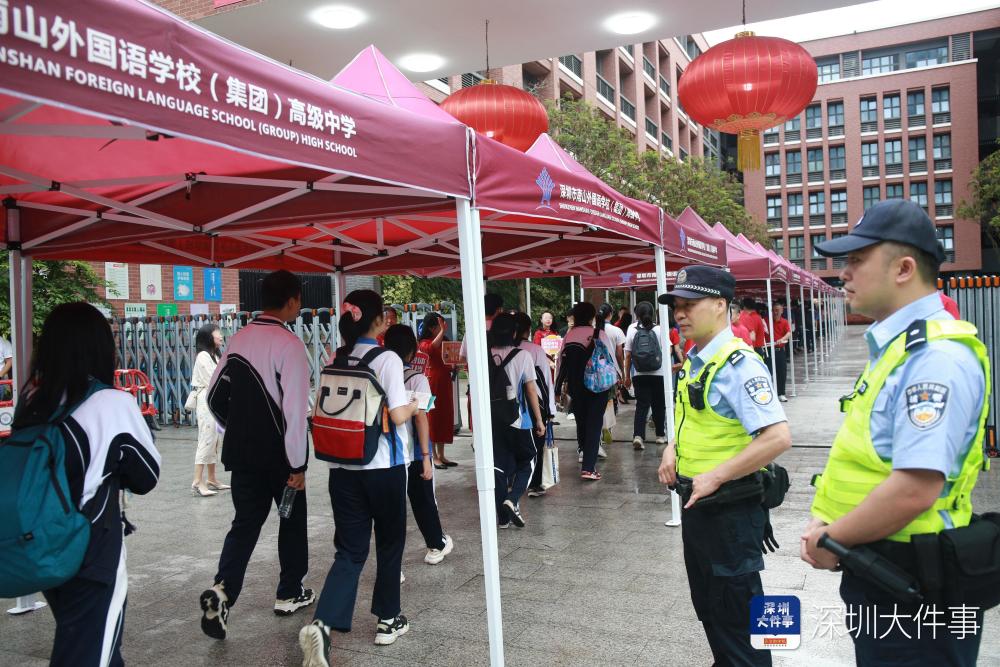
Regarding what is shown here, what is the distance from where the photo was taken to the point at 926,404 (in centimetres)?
179

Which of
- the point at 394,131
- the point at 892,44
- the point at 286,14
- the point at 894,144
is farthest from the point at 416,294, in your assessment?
the point at 892,44

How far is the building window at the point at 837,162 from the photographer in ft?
192

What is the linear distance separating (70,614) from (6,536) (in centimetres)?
39

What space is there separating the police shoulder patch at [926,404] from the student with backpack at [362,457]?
2580 mm

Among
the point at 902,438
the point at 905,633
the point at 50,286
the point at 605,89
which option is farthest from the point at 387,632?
the point at 605,89

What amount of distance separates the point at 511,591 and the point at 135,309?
43.9 ft

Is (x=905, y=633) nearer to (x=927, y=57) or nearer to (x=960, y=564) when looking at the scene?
(x=960, y=564)

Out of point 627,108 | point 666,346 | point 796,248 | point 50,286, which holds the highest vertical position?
point 627,108

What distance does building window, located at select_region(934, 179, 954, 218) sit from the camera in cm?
5494

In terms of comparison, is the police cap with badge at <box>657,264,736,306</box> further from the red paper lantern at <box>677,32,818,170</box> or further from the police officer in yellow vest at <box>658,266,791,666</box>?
the red paper lantern at <box>677,32,818,170</box>

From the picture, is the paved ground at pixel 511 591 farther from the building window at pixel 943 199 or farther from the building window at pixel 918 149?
the building window at pixel 918 149

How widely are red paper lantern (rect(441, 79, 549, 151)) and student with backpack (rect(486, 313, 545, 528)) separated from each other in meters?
1.78

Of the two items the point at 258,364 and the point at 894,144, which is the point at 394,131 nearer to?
the point at 258,364

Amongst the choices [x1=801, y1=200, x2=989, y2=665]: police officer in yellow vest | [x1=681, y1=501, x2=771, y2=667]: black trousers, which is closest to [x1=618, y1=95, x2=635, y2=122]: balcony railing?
[x1=681, y1=501, x2=771, y2=667]: black trousers
